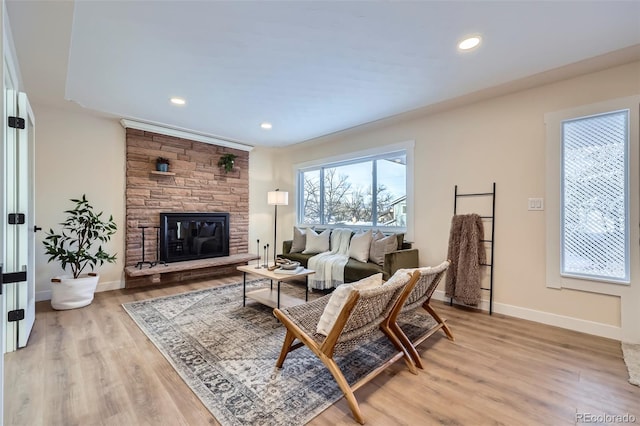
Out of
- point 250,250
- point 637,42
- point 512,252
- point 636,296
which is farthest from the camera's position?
point 250,250

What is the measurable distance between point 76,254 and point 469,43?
4.55m

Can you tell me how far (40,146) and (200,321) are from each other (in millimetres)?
3099

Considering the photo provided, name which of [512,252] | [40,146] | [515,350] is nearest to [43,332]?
[40,146]

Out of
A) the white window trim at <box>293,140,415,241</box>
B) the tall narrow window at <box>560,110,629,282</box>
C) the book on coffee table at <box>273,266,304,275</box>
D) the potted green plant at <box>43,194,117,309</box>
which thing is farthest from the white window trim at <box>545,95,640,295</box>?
the potted green plant at <box>43,194,117,309</box>

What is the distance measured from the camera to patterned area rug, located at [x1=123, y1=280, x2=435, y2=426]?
66.0 inches

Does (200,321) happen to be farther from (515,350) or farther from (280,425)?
(515,350)

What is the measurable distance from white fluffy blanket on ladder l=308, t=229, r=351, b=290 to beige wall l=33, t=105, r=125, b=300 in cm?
285

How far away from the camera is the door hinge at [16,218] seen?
228cm

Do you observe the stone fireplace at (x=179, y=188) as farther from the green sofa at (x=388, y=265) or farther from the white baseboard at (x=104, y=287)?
the green sofa at (x=388, y=265)

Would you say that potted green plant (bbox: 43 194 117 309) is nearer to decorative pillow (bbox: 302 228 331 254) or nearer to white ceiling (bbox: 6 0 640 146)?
white ceiling (bbox: 6 0 640 146)

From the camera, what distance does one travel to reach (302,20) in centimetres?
201

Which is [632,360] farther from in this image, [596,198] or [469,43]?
[469,43]

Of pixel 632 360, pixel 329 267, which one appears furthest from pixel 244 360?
pixel 632 360

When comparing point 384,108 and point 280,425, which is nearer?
point 280,425
